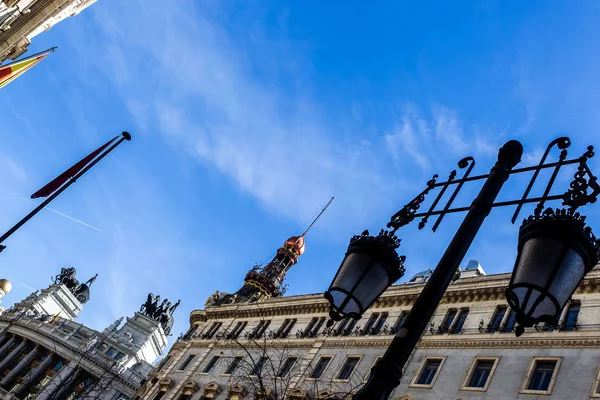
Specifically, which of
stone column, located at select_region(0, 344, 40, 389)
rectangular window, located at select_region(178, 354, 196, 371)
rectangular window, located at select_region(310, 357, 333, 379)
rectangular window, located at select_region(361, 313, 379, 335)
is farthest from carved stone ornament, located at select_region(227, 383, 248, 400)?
stone column, located at select_region(0, 344, 40, 389)

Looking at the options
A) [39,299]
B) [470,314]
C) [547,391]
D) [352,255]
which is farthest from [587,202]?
[39,299]

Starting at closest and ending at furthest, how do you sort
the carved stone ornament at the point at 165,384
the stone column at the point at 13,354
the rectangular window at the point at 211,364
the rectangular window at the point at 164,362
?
the rectangular window at the point at 211,364
the carved stone ornament at the point at 165,384
the rectangular window at the point at 164,362
the stone column at the point at 13,354

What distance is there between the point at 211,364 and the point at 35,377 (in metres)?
44.4

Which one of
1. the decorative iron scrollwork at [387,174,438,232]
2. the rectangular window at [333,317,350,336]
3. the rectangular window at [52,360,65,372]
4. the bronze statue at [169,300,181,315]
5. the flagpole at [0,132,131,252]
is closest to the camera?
the decorative iron scrollwork at [387,174,438,232]

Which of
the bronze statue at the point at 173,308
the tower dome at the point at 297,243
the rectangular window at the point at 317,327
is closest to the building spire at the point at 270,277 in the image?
the tower dome at the point at 297,243

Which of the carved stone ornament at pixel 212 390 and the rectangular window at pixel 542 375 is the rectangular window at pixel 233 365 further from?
the rectangular window at pixel 542 375

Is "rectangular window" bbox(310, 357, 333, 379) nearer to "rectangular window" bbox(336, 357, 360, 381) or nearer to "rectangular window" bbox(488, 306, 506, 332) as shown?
"rectangular window" bbox(336, 357, 360, 381)

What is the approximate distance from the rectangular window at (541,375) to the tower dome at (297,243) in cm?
4820

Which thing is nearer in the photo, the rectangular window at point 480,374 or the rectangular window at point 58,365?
the rectangular window at point 480,374

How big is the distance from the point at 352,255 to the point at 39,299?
100416 mm

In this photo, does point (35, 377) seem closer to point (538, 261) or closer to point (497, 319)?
point (497, 319)

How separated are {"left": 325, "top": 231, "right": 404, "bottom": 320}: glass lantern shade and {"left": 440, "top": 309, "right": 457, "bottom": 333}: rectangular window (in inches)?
932

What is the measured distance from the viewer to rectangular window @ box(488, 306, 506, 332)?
26266 millimetres

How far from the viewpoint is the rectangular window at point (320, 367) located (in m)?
32.0
